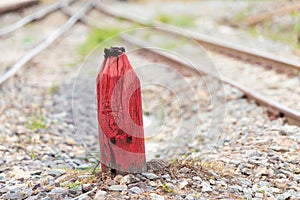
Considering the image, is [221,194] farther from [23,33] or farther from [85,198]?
[23,33]

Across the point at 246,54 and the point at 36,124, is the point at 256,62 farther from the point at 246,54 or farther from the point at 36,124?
the point at 36,124

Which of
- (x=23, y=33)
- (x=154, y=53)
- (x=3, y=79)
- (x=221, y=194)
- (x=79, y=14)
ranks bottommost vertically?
(x=221, y=194)

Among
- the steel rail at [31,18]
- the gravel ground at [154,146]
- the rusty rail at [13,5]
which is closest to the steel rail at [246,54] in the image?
the gravel ground at [154,146]

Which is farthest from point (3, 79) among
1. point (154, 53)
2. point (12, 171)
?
point (12, 171)

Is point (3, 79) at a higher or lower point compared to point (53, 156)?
higher

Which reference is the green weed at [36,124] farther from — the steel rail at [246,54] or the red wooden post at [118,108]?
the steel rail at [246,54]

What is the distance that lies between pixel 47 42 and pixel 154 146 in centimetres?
561

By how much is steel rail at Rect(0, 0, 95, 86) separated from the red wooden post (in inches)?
169

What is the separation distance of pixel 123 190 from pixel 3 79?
4565 millimetres

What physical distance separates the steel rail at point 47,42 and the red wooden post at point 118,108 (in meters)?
4.30

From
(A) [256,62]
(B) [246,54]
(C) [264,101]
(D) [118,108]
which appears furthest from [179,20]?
(D) [118,108]

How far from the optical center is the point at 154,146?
212 inches

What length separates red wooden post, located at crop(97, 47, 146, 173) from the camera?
2.95 m

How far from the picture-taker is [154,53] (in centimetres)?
859
